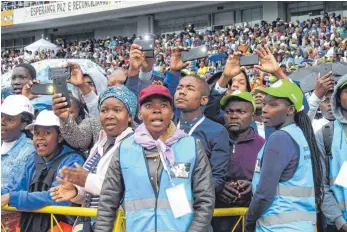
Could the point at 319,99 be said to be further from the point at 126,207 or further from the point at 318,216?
the point at 126,207

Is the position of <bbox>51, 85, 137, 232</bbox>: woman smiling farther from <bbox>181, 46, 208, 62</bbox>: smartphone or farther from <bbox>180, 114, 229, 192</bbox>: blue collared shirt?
<bbox>181, 46, 208, 62</bbox>: smartphone

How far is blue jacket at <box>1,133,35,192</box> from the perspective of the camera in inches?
159

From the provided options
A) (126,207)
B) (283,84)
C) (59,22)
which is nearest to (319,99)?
(283,84)

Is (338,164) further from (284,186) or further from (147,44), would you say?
(147,44)

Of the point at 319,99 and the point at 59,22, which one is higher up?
the point at 59,22

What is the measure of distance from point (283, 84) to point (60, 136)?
1580mm

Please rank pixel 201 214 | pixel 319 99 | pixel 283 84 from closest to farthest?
pixel 201 214, pixel 283 84, pixel 319 99

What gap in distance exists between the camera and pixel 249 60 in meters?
3.99

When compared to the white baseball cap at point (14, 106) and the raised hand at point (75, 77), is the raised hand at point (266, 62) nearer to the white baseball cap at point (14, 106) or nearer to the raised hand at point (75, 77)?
the raised hand at point (75, 77)

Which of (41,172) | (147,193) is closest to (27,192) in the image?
(41,172)

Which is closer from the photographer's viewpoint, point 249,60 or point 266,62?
point 266,62

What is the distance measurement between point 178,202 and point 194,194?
0.35 ft

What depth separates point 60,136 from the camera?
3887 mm

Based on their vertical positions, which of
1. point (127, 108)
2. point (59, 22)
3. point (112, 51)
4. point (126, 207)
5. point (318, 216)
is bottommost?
point (318, 216)
